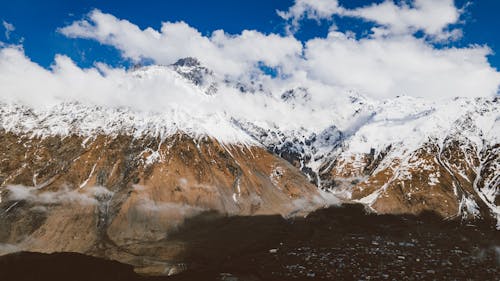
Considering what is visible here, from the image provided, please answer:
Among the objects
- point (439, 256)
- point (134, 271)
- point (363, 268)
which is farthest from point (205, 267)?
point (439, 256)

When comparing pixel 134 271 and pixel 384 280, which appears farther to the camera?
pixel 134 271

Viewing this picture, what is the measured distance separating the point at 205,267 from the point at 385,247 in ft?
268

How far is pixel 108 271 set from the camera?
6649 inches

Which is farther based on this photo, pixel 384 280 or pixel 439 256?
pixel 439 256

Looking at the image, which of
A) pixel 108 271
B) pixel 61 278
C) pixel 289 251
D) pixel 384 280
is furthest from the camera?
pixel 289 251

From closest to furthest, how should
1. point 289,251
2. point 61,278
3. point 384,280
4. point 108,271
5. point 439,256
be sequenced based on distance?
point 384,280, point 61,278, point 108,271, point 439,256, point 289,251

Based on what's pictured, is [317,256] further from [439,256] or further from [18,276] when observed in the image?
[18,276]

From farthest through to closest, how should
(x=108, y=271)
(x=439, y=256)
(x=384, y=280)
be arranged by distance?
(x=439, y=256) → (x=108, y=271) → (x=384, y=280)

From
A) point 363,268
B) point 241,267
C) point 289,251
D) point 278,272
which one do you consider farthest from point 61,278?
point 363,268

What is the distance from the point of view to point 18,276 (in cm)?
15850

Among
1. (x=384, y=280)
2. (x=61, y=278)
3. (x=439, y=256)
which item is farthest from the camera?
(x=439, y=256)

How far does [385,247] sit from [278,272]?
64.3 metres

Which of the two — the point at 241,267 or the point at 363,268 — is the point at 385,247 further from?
the point at 241,267

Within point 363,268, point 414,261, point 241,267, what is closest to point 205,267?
point 241,267
